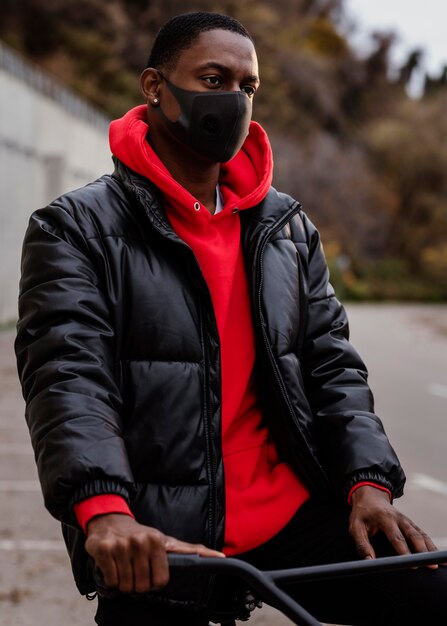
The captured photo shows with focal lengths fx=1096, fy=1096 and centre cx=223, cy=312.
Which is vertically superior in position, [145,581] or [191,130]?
[191,130]

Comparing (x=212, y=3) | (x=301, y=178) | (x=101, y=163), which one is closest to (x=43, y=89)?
(x=101, y=163)

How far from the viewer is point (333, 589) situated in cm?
227

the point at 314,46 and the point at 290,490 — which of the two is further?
the point at 314,46

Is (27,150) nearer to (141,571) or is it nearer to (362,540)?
(362,540)

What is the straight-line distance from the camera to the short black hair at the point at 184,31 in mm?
2365

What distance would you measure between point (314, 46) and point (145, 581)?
259ft

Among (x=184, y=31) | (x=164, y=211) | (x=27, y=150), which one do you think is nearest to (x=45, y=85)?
(x=27, y=150)

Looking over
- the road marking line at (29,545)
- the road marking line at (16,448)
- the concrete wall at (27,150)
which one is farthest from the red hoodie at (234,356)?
the concrete wall at (27,150)

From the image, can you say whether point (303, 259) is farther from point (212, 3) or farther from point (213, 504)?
point (212, 3)

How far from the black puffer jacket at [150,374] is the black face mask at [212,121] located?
155mm

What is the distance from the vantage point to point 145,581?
1812 millimetres

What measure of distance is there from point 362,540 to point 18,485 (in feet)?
16.8

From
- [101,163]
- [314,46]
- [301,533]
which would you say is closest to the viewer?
[301,533]

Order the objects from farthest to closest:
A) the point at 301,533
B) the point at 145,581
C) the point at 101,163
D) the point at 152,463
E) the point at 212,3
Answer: the point at 212,3 < the point at 101,163 < the point at 301,533 < the point at 152,463 < the point at 145,581
